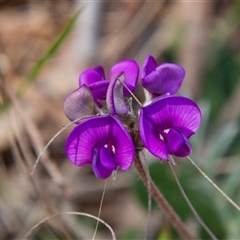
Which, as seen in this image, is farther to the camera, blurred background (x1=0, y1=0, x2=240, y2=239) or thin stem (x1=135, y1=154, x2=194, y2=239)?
blurred background (x1=0, y1=0, x2=240, y2=239)

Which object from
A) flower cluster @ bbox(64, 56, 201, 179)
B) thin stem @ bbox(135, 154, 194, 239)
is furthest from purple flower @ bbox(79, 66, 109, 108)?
thin stem @ bbox(135, 154, 194, 239)

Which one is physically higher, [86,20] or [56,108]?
[86,20]

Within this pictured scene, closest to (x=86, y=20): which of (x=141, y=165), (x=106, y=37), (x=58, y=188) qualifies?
(x=106, y=37)

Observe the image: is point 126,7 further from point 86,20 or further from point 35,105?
point 35,105

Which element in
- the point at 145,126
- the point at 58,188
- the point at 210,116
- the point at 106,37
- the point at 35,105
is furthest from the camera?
the point at 106,37

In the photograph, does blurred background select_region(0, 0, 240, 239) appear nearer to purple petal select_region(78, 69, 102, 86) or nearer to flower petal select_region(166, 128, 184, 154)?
purple petal select_region(78, 69, 102, 86)

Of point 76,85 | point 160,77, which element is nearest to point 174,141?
point 160,77

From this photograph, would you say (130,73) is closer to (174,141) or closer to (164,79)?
(164,79)
